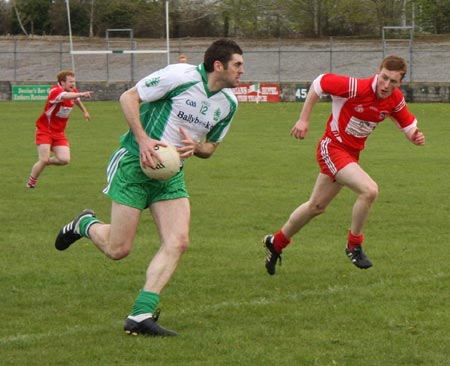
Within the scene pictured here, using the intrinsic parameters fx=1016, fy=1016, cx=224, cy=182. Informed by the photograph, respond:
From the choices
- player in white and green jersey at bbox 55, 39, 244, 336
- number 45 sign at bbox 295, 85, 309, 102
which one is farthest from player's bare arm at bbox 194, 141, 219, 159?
number 45 sign at bbox 295, 85, 309, 102

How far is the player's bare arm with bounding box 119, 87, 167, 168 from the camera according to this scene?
265 inches

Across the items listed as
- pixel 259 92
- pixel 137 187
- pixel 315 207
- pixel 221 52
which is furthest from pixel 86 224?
pixel 259 92

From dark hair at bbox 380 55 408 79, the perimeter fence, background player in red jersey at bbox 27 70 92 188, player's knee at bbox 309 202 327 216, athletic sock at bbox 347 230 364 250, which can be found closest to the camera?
dark hair at bbox 380 55 408 79

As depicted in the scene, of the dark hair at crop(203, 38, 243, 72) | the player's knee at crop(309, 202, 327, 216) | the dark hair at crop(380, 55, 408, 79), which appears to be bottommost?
the player's knee at crop(309, 202, 327, 216)

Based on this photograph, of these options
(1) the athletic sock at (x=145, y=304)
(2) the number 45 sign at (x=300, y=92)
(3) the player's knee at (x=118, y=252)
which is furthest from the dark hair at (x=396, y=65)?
(2) the number 45 sign at (x=300, y=92)

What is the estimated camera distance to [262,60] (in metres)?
52.4

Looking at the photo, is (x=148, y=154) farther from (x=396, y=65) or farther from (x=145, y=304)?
(x=396, y=65)

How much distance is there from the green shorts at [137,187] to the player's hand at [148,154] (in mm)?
296

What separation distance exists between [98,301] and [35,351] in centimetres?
159

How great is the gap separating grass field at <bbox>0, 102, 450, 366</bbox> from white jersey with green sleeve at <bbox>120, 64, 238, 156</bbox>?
4.42ft

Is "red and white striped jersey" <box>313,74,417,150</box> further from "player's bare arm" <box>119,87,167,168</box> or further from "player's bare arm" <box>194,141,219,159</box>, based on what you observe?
"player's bare arm" <box>119,87,167,168</box>

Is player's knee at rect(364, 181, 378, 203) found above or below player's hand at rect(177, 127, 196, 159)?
below

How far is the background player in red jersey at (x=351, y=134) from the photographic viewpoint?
8969 mm

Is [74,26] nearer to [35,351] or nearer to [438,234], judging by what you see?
[438,234]
